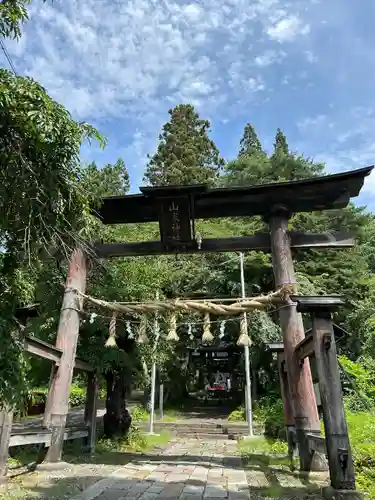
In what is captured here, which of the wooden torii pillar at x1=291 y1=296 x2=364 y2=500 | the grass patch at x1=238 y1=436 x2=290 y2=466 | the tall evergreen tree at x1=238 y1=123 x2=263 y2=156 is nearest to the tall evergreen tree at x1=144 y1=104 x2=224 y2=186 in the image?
the tall evergreen tree at x1=238 y1=123 x2=263 y2=156

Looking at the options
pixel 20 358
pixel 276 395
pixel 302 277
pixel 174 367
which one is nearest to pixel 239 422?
pixel 276 395

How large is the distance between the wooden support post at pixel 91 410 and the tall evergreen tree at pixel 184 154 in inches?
767

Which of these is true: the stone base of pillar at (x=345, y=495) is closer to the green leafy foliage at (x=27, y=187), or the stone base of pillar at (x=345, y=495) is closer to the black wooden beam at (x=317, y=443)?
the black wooden beam at (x=317, y=443)

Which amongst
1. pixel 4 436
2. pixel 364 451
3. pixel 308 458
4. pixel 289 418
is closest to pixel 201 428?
pixel 289 418

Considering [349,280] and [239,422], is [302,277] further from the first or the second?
[239,422]

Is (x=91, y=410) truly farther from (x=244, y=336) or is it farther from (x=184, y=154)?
(x=184, y=154)

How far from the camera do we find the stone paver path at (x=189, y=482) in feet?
16.2

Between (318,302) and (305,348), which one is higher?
(318,302)

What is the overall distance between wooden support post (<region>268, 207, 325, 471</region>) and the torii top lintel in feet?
1.13

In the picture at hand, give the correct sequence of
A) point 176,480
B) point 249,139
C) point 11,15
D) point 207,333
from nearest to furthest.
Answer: point 11,15 < point 176,480 < point 207,333 < point 249,139

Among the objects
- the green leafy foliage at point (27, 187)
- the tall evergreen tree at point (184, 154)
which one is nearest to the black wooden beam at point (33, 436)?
the green leafy foliage at point (27, 187)

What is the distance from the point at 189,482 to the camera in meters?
5.81

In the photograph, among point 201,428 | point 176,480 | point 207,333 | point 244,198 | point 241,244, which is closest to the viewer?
point 176,480

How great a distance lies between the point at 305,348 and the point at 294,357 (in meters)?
0.62
